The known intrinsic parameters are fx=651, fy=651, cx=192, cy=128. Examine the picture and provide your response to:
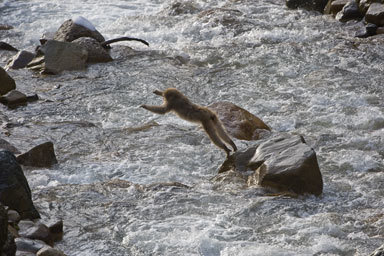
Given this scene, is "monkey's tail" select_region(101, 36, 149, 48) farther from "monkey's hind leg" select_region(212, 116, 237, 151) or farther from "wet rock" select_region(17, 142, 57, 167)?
"wet rock" select_region(17, 142, 57, 167)

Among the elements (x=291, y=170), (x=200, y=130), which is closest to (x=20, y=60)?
(x=200, y=130)

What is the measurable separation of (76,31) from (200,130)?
202 inches

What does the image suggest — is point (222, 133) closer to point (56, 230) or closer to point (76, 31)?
point (56, 230)

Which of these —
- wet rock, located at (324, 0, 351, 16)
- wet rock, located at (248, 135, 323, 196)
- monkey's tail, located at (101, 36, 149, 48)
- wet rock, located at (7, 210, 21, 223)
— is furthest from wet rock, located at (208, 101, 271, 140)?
wet rock, located at (324, 0, 351, 16)

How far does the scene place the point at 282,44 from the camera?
42.8 feet

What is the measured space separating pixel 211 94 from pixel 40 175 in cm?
405

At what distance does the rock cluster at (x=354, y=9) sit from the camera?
44.8ft

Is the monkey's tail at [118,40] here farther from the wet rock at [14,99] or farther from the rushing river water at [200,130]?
the wet rock at [14,99]

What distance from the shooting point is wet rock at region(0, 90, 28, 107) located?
35.6ft

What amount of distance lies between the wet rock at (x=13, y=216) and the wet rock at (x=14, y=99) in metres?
4.70

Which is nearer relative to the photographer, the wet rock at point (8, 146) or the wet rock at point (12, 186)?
the wet rock at point (12, 186)

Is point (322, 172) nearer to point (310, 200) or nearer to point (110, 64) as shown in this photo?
point (310, 200)

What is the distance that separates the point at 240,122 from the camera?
31.3 feet

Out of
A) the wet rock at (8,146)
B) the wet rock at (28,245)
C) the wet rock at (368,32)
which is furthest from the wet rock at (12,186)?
the wet rock at (368,32)
